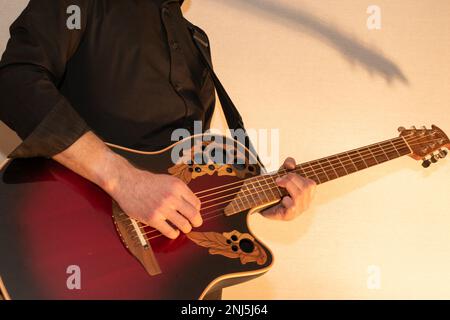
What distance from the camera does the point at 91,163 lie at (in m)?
0.92

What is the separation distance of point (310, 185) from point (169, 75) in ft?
1.64

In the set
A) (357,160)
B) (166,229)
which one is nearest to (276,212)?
(357,160)

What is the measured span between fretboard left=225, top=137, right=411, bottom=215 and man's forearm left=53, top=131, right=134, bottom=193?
0.93 feet

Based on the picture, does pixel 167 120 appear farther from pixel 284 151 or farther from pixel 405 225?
pixel 405 225

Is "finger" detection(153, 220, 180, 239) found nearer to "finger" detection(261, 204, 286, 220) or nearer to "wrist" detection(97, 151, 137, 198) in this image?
"wrist" detection(97, 151, 137, 198)

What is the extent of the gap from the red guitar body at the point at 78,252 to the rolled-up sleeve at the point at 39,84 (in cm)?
7

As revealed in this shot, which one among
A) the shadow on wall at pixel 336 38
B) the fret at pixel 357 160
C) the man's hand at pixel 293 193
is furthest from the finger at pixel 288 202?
the shadow on wall at pixel 336 38

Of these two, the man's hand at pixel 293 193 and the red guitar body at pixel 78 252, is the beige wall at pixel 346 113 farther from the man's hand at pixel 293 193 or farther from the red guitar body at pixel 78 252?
the red guitar body at pixel 78 252

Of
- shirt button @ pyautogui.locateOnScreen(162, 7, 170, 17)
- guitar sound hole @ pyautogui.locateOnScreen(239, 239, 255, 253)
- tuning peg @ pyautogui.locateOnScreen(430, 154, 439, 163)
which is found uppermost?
shirt button @ pyautogui.locateOnScreen(162, 7, 170, 17)

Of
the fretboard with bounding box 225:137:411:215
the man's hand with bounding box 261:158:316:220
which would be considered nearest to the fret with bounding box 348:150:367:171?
the fretboard with bounding box 225:137:411:215

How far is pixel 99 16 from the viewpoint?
109 centimetres

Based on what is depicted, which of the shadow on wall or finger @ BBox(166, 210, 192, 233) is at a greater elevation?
the shadow on wall

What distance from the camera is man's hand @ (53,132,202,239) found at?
3.01 feet

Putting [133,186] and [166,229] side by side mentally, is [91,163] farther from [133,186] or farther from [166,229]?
[166,229]
